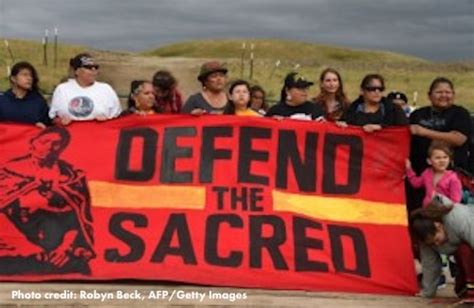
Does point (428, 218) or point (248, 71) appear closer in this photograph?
point (428, 218)

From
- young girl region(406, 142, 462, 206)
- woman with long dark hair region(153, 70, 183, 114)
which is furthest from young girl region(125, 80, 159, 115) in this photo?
young girl region(406, 142, 462, 206)

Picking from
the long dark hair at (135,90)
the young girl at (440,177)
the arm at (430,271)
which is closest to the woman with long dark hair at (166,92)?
the long dark hair at (135,90)

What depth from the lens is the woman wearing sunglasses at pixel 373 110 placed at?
689 cm

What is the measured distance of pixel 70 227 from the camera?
6570 mm

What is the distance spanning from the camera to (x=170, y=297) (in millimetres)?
5863

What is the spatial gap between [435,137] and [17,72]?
3748 mm

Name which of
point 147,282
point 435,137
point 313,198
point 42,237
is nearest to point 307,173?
point 313,198

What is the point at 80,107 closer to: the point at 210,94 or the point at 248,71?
the point at 210,94

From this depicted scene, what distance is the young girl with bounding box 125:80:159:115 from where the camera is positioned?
7215 mm

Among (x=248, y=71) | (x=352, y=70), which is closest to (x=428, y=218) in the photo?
(x=248, y=71)

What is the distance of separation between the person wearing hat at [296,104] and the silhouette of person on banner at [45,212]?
1.91 metres

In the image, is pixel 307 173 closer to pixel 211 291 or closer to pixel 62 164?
pixel 211 291

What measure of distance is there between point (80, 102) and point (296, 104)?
78.2 inches

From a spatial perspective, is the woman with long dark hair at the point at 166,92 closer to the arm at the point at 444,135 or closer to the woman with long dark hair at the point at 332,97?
the woman with long dark hair at the point at 332,97
